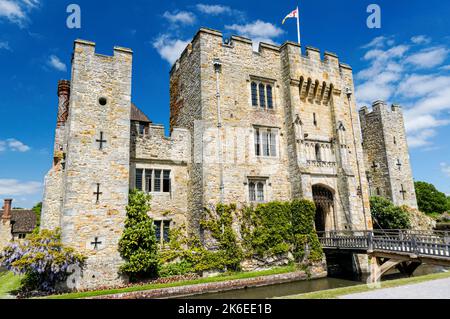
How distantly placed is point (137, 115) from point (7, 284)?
14006 millimetres

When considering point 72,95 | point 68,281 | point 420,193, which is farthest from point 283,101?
point 420,193

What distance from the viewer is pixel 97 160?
1536 cm

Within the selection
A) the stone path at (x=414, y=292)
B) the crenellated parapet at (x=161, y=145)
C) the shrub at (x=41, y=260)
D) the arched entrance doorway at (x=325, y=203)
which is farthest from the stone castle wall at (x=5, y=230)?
the stone path at (x=414, y=292)

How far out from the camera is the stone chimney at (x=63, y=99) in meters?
19.5

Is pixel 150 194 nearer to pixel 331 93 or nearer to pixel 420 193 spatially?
pixel 331 93

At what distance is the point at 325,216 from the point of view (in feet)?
70.7

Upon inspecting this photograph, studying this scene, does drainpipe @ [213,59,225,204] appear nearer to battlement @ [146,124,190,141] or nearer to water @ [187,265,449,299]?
battlement @ [146,124,190,141]

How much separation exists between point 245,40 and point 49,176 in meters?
15.0

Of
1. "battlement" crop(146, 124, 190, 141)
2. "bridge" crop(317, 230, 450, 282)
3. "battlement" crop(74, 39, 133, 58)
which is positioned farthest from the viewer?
"battlement" crop(146, 124, 190, 141)

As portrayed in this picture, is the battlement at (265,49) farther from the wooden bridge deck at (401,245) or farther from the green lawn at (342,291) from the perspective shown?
the green lawn at (342,291)

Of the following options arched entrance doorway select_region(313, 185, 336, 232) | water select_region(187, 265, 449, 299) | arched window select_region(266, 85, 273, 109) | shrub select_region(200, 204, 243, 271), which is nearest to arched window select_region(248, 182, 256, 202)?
shrub select_region(200, 204, 243, 271)

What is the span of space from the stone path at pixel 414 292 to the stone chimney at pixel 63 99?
1905 cm

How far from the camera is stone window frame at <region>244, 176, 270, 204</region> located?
19.0 metres

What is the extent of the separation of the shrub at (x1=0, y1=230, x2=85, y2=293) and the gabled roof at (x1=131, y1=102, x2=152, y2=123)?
39.6 ft
